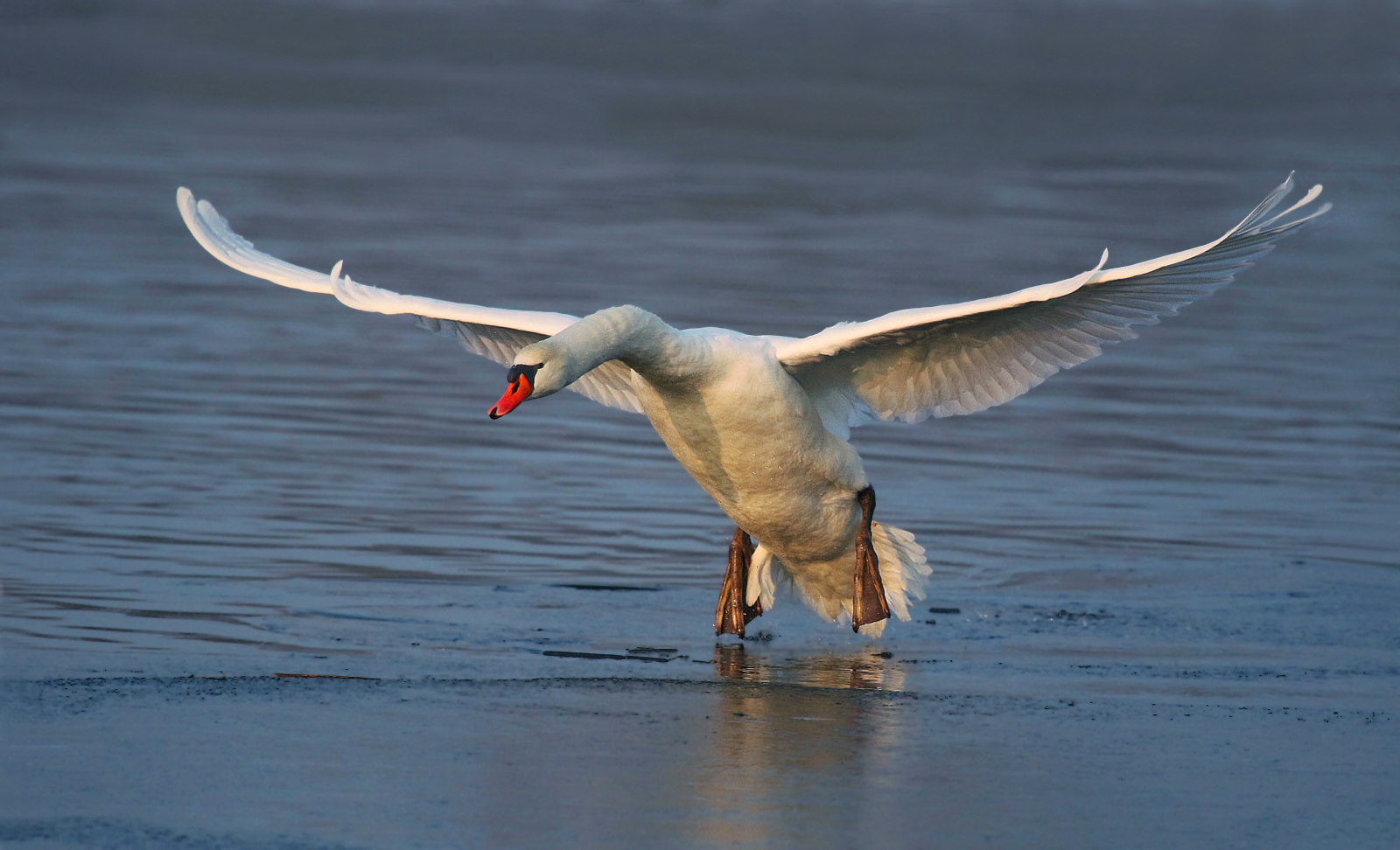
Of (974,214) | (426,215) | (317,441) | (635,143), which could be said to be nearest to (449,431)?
(317,441)

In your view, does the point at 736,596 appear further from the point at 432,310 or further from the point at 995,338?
the point at 432,310

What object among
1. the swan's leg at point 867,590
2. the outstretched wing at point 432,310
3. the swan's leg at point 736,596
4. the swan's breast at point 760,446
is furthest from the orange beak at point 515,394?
the swan's leg at point 867,590

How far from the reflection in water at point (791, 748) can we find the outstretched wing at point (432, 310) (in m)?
1.93

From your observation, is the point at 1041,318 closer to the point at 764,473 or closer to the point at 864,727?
the point at 764,473

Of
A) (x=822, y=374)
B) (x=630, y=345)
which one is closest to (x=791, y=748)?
(x=630, y=345)

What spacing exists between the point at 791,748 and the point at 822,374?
8.91ft

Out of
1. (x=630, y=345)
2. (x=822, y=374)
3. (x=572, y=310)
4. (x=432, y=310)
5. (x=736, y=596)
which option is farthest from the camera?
(x=572, y=310)

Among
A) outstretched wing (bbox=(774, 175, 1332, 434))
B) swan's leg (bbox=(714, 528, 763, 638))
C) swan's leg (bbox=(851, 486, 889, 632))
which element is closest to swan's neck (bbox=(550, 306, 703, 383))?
outstretched wing (bbox=(774, 175, 1332, 434))

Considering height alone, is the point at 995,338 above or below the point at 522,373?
above

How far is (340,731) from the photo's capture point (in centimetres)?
652

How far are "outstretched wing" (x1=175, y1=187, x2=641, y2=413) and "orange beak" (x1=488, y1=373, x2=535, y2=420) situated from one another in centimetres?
162

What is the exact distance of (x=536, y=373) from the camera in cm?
721

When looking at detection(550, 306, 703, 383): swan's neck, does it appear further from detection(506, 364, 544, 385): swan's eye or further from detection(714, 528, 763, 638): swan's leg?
detection(714, 528, 763, 638): swan's leg

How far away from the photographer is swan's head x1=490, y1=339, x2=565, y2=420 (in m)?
7.08
